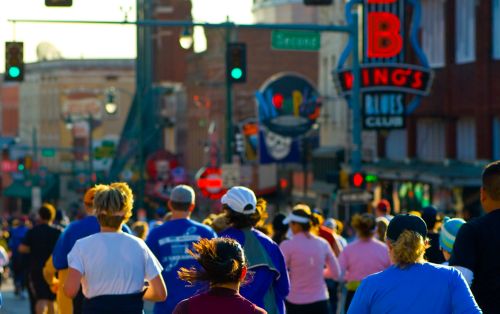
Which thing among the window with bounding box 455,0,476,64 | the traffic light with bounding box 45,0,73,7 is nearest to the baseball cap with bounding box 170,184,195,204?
the traffic light with bounding box 45,0,73,7

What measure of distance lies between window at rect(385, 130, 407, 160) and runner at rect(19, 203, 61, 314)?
94.5 feet

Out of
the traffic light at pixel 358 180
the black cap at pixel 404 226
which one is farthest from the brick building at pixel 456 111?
the black cap at pixel 404 226

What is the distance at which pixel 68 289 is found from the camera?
9.88m

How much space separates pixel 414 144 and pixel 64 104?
62747 millimetres

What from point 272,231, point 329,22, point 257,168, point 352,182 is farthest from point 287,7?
point 272,231

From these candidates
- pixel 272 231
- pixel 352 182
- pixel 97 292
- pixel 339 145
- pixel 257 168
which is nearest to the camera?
pixel 97 292

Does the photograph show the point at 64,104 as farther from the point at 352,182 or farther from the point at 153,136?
the point at 352,182

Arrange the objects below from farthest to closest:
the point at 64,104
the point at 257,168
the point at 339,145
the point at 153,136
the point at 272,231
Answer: the point at 64,104, the point at 153,136, the point at 257,168, the point at 339,145, the point at 272,231

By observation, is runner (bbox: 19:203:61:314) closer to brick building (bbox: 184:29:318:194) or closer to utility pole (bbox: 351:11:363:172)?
utility pole (bbox: 351:11:363:172)

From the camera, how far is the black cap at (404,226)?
7465 mm

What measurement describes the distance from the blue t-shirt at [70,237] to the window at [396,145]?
33608 millimetres

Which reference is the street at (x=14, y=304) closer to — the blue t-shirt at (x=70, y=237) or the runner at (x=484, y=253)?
the blue t-shirt at (x=70, y=237)

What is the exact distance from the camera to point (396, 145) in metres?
46.5

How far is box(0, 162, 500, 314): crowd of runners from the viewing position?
24.1 feet
